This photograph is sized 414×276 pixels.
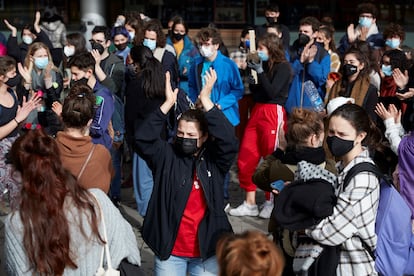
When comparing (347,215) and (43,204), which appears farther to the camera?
(347,215)

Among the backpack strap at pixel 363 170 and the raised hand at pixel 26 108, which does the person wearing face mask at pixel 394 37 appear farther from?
the backpack strap at pixel 363 170

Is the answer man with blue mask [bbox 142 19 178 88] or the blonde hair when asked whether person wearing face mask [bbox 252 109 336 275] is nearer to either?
the blonde hair

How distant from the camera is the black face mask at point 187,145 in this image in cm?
434

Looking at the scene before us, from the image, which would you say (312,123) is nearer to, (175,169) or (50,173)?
(175,169)

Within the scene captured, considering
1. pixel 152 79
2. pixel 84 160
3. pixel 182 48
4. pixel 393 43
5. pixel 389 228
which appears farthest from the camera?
pixel 182 48

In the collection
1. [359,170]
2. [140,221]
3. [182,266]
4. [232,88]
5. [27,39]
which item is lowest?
[140,221]

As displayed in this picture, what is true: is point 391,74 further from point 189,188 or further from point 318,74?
point 189,188

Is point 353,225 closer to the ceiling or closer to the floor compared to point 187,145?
closer to the floor

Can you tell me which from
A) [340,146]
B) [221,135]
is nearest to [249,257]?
[340,146]

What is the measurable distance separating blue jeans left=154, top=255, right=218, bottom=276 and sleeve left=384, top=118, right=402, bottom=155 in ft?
5.89

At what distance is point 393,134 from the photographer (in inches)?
215

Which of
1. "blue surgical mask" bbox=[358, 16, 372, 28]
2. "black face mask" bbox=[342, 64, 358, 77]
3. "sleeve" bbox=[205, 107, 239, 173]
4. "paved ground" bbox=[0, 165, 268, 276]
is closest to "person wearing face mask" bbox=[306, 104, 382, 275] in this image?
"sleeve" bbox=[205, 107, 239, 173]

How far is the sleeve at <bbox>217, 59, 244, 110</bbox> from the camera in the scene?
757 centimetres

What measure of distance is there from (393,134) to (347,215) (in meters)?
1.90
